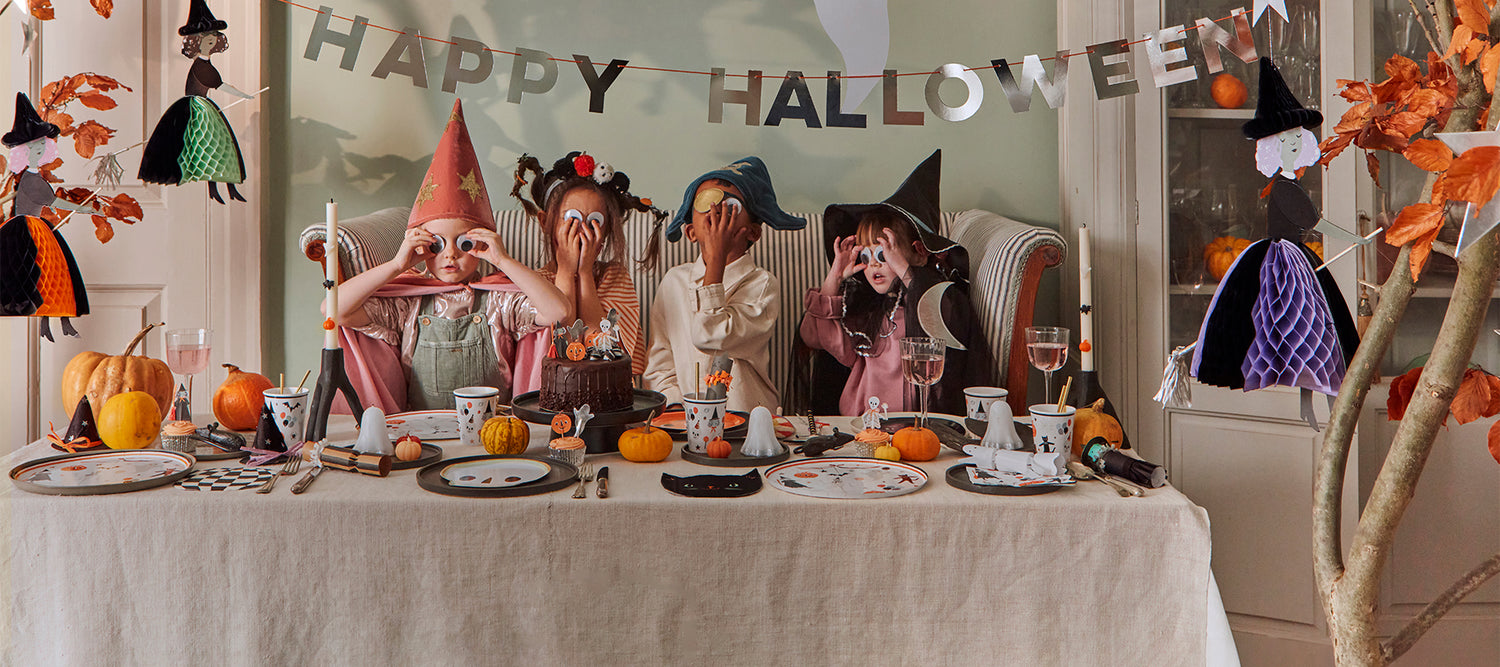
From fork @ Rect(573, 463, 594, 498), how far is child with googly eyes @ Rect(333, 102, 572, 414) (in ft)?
3.21

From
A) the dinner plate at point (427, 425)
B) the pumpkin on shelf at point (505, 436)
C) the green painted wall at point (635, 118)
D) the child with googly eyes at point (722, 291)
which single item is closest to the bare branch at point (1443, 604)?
the pumpkin on shelf at point (505, 436)

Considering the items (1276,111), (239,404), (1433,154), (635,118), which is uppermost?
(635,118)

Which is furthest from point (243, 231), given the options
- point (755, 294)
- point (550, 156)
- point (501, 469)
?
point (501, 469)

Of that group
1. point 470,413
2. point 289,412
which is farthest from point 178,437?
point 470,413

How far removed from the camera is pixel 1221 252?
2.22 metres

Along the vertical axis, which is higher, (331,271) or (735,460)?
(331,271)

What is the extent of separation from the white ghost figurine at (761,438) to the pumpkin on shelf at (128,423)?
977 mm

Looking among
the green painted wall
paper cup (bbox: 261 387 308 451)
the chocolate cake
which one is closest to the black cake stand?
the chocolate cake

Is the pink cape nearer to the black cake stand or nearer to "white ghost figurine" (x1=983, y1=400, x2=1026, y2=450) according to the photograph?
the black cake stand

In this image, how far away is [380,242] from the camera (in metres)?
2.45

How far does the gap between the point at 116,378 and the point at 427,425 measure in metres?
0.61

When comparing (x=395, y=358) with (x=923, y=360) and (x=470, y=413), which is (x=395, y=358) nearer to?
(x=470, y=413)

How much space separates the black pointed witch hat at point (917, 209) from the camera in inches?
90.5

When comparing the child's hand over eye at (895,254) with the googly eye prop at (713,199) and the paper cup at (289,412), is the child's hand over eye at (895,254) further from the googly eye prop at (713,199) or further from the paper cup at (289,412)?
the paper cup at (289,412)
